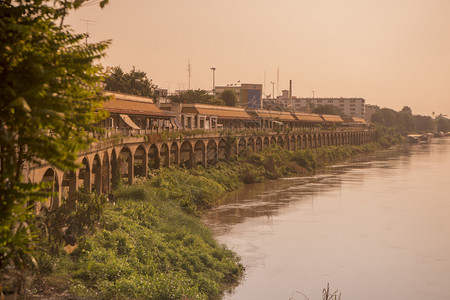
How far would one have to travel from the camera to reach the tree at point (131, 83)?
78.6m

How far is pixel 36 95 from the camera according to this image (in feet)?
24.4

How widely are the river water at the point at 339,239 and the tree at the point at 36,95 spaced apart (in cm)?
1602

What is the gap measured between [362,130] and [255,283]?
136 metres

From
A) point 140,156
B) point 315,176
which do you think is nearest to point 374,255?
point 140,156

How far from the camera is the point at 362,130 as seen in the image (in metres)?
154

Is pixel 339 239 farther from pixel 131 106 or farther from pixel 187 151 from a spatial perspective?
pixel 187 151

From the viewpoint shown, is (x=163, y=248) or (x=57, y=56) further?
(x=163, y=248)

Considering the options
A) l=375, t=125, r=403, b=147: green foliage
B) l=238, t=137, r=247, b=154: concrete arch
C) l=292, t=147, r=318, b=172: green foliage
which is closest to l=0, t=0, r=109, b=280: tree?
l=238, t=137, r=247, b=154: concrete arch

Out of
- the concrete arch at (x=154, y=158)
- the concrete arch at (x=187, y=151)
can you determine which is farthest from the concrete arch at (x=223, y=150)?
the concrete arch at (x=154, y=158)

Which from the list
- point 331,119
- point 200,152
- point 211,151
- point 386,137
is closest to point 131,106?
point 200,152

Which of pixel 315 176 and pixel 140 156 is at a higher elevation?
pixel 140 156

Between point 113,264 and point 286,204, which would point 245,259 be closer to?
point 113,264

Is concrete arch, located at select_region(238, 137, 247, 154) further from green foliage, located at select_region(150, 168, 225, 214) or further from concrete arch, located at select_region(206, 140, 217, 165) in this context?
green foliage, located at select_region(150, 168, 225, 214)

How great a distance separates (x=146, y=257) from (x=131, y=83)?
6102 cm
